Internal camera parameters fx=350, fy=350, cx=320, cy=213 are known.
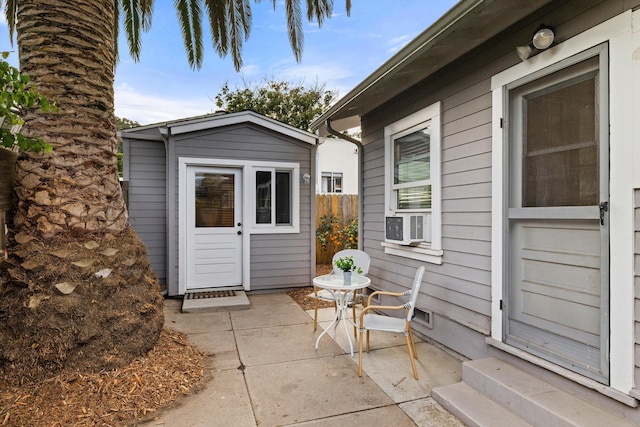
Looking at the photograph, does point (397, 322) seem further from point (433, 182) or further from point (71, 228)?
point (71, 228)

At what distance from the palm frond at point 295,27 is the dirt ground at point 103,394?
417cm

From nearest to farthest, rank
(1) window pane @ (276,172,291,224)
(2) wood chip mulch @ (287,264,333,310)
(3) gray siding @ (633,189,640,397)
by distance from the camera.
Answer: (3) gray siding @ (633,189,640,397) < (2) wood chip mulch @ (287,264,333,310) < (1) window pane @ (276,172,291,224)

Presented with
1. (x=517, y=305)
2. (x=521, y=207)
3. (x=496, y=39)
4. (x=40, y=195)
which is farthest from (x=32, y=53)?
(x=517, y=305)

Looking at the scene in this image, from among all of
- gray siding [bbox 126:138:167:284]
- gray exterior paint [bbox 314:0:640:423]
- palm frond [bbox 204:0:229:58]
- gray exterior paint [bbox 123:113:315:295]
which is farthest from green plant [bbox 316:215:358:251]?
palm frond [bbox 204:0:229:58]

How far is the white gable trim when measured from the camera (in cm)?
514

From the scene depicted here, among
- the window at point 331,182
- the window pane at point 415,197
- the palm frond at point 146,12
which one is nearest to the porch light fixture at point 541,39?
the window pane at point 415,197

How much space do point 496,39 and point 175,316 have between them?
4.51 metres

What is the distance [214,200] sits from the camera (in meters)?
5.55

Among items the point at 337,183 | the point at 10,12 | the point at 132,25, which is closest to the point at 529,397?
the point at 132,25

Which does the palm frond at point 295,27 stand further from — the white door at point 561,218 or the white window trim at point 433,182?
the white door at point 561,218

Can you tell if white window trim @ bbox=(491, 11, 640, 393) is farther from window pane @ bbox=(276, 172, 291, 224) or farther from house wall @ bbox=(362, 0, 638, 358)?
window pane @ bbox=(276, 172, 291, 224)

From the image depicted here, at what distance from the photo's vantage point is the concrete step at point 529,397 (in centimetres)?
184

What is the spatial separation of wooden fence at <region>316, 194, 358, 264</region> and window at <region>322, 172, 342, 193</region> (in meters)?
5.45

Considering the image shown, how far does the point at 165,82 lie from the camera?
37.0 ft
